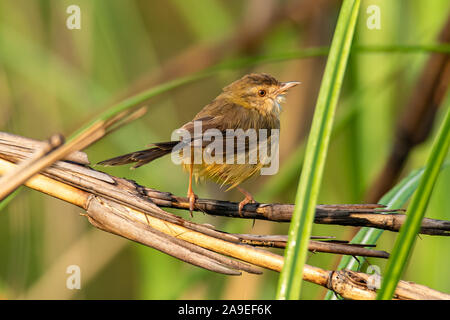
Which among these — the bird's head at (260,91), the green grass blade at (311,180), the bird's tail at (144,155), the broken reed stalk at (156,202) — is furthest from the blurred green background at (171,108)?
the green grass blade at (311,180)

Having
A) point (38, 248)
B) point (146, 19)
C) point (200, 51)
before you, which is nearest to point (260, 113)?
point (200, 51)

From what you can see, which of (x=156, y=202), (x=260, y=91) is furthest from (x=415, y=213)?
(x=260, y=91)

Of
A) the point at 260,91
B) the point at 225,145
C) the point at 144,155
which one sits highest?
the point at 260,91

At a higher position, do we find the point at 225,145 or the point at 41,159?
the point at 225,145

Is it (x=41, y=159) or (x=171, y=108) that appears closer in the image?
(x=41, y=159)

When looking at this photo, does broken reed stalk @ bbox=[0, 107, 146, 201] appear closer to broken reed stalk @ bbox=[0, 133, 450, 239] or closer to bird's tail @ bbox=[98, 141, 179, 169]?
broken reed stalk @ bbox=[0, 133, 450, 239]

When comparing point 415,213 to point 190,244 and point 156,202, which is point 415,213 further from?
point 156,202

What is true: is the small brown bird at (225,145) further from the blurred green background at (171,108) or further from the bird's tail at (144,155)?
the blurred green background at (171,108)
